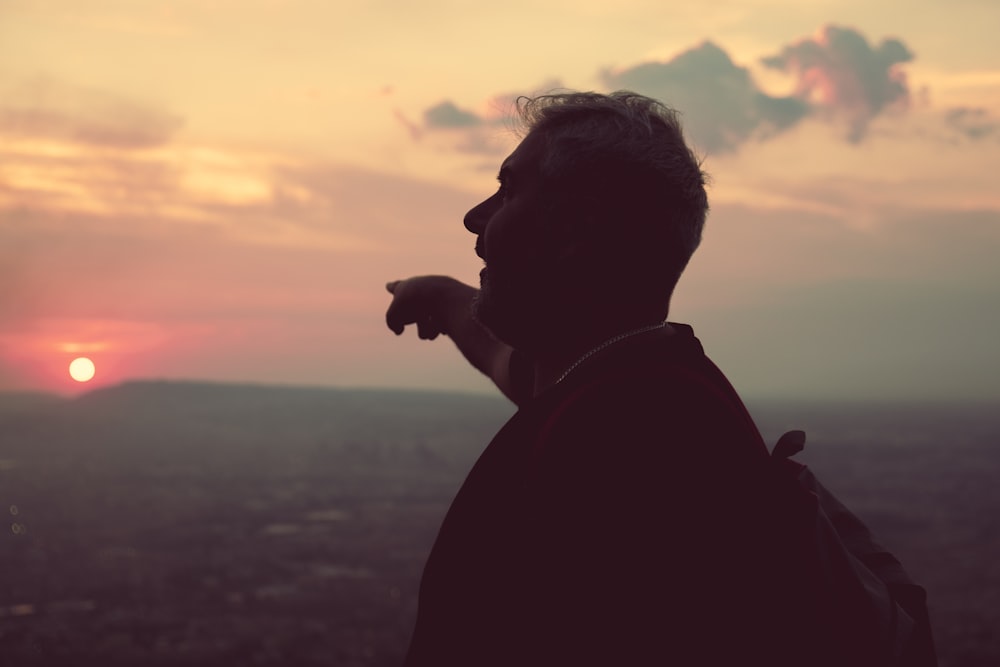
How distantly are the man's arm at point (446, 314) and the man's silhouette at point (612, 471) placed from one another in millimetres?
1136

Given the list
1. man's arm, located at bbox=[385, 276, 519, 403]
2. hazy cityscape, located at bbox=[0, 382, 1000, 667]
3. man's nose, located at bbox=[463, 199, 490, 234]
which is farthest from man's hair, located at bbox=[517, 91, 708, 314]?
hazy cityscape, located at bbox=[0, 382, 1000, 667]

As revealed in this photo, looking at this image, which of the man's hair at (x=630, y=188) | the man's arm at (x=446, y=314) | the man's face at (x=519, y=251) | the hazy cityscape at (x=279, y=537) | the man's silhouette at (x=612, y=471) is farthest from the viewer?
the hazy cityscape at (x=279, y=537)

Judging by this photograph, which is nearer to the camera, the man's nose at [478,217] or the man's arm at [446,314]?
the man's nose at [478,217]

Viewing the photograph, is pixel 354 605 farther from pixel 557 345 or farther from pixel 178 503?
pixel 557 345

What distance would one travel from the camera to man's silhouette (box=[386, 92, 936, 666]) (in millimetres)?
2123

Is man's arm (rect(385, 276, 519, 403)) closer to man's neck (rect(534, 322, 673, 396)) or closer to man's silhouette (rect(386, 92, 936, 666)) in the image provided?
man's neck (rect(534, 322, 673, 396))

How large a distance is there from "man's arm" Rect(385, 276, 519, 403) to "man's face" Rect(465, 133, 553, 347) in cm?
111

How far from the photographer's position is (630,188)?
95.3 inches

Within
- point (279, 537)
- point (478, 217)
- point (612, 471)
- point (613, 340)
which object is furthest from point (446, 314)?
point (279, 537)

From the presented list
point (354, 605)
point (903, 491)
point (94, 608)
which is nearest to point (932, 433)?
point (903, 491)

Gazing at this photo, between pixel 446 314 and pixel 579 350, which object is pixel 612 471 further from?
pixel 446 314

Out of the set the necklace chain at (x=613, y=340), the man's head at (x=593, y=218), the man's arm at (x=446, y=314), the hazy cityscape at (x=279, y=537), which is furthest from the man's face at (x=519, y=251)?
the hazy cityscape at (x=279, y=537)

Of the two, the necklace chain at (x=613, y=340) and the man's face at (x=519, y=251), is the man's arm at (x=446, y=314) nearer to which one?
the man's face at (x=519, y=251)

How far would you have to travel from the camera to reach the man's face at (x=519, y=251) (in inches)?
99.3
